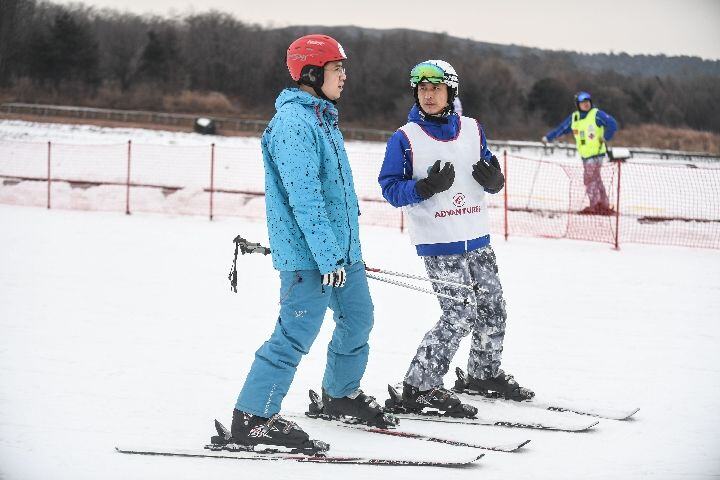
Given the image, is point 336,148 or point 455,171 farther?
point 455,171

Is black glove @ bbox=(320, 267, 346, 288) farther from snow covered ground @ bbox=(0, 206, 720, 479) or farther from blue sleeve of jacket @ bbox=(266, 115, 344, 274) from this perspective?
snow covered ground @ bbox=(0, 206, 720, 479)

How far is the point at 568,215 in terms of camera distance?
15.0 metres

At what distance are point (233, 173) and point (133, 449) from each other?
19330 mm

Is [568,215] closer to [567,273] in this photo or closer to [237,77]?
[567,273]

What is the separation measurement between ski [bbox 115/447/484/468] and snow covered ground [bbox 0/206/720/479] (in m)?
0.04

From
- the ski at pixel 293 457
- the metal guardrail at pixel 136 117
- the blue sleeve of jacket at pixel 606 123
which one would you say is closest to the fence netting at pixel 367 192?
the blue sleeve of jacket at pixel 606 123

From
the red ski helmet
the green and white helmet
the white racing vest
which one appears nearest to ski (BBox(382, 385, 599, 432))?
the white racing vest

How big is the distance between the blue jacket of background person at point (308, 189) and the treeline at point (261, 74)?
43.4m

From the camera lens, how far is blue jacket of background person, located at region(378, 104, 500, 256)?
516cm

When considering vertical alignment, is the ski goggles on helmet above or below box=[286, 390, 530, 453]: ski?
above

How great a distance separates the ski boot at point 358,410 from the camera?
4984 millimetres

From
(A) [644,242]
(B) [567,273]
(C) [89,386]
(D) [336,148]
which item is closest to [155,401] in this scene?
(C) [89,386]

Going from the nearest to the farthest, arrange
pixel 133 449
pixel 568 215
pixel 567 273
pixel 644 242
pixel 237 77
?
pixel 133 449
pixel 567 273
pixel 644 242
pixel 568 215
pixel 237 77

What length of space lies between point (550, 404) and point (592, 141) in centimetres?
1002
